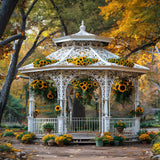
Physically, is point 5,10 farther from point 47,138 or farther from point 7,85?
point 7,85

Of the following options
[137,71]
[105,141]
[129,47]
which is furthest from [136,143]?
[129,47]

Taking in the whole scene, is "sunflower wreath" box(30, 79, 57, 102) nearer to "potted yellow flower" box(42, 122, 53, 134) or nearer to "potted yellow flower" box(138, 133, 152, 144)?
"potted yellow flower" box(42, 122, 53, 134)

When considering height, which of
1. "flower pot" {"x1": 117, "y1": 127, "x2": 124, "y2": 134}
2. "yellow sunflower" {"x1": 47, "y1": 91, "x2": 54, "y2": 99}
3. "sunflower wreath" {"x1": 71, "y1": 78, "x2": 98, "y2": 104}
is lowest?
"flower pot" {"x1": 117, "y1": 127, "x2": 124, "y2": 134}

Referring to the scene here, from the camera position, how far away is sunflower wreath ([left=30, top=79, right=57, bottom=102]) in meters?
12.7

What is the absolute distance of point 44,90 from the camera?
41.9 ft

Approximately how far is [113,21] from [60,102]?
8063mm

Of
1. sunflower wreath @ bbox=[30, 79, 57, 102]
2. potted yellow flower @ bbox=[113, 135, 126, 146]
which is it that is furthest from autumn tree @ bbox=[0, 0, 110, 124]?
potted yellow flower @ bbox=[113, 135, 126, 146]

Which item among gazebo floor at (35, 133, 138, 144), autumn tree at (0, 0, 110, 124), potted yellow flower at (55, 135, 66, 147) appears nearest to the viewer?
potted yellow flower at (55, 135, 66, 147)

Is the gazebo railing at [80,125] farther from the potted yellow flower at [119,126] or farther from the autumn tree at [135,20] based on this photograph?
the autumn tree at [135,20]

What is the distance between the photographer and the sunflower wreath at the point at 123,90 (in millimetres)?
12961

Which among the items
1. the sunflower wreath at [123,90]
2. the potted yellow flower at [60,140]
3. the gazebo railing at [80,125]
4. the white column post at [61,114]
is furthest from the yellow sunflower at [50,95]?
the sunflower wreath at [123,90]

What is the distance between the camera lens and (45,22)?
1745cm

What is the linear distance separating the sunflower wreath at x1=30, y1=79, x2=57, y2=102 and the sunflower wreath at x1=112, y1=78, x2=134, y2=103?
2.85 metres

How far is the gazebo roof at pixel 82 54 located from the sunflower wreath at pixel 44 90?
22.7 inches
